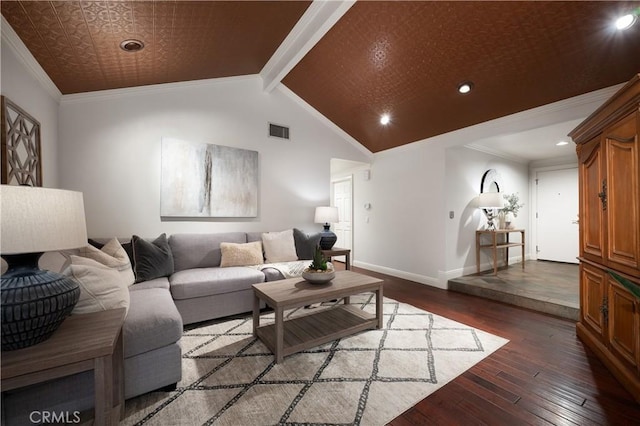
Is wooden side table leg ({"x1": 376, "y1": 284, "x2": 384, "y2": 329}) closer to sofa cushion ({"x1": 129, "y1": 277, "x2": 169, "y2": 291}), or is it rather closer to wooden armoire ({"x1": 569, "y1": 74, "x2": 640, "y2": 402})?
wooden armoire ({"x1": 569, "y1": 74, "x2": 640, "y2": 402})

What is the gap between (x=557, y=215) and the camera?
534 centimetres

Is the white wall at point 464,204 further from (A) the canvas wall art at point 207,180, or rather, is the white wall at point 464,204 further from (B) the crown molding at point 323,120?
(A) the canvas wall art at point 207,180

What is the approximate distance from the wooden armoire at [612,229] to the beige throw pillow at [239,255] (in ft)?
10.3

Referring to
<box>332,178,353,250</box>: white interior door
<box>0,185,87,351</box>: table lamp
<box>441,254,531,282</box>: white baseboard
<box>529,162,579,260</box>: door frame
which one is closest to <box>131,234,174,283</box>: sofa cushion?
<box>0,185,87,351</box>: table lamp

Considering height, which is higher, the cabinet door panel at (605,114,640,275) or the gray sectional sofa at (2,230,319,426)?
the cabinet door panel at (605,114,640,275)

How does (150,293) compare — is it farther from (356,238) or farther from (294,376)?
(356,238)

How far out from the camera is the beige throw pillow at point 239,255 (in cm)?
316

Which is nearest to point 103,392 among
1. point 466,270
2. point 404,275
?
point 404,275

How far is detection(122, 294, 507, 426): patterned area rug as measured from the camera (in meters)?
1.48

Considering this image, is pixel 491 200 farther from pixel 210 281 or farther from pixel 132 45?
pixel 132 45

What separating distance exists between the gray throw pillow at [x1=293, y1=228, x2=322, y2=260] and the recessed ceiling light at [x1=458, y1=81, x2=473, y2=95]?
2.61m

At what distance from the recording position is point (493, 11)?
86.9 inches

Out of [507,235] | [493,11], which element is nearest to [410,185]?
[507,235]

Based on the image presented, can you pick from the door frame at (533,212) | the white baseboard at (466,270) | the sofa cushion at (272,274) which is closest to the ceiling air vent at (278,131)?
the sofa cushion at (272,274)
